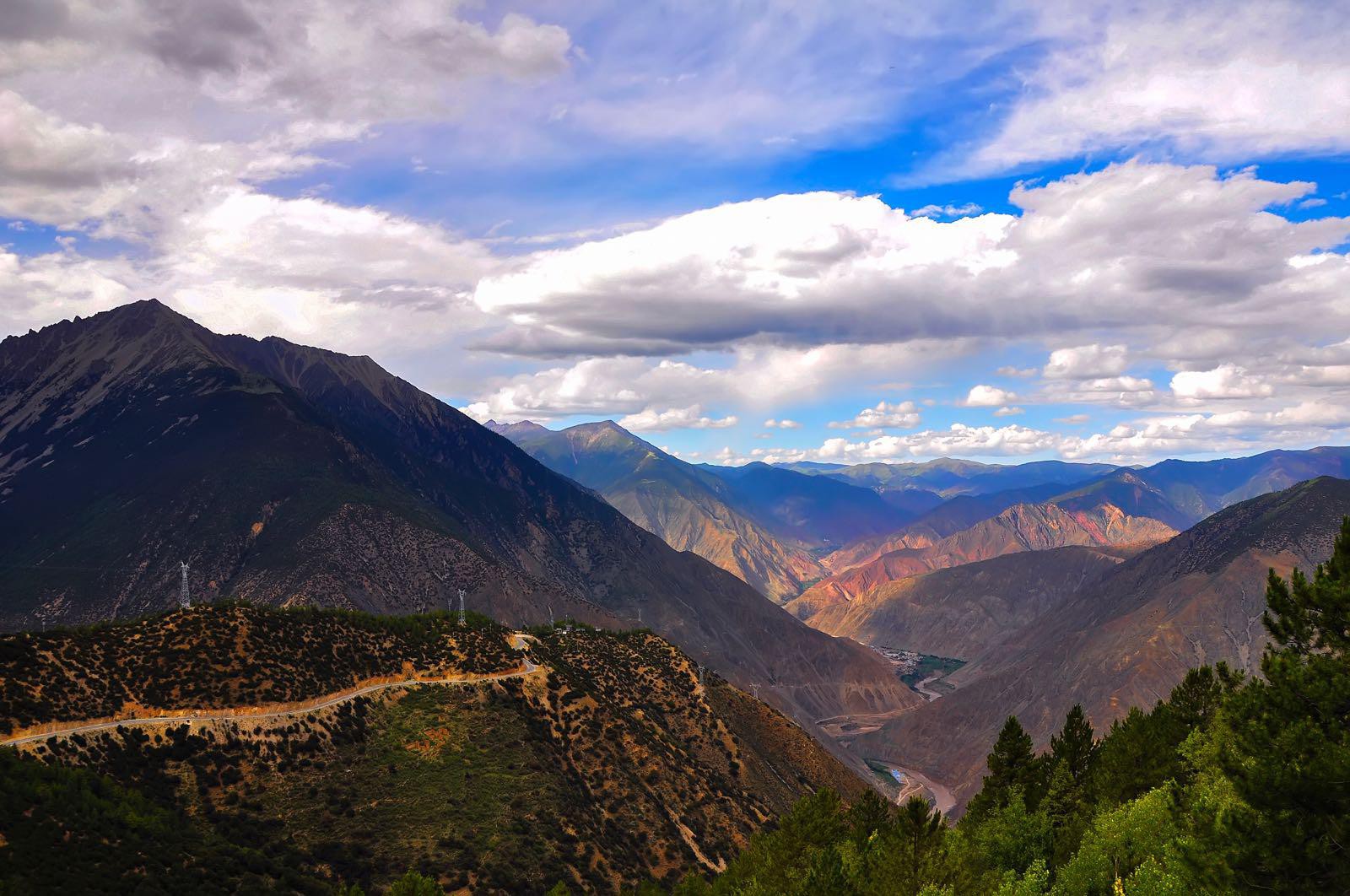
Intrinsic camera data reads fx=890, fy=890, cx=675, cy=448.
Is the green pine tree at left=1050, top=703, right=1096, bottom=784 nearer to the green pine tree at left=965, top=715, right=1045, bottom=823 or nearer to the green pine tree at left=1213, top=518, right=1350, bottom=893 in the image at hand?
the green pine tree at left=965, top=715, right=1045, bottom=823

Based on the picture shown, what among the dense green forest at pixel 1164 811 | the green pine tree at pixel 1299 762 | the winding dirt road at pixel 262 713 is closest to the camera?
the green pine tree at pixel 1299 762

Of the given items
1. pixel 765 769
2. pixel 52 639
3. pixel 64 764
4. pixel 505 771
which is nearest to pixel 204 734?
pixel 64 764

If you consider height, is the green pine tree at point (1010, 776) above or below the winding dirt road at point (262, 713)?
below

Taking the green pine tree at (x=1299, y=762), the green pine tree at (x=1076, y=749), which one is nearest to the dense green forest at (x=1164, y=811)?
the green pine tree at (x=1299, y=762)

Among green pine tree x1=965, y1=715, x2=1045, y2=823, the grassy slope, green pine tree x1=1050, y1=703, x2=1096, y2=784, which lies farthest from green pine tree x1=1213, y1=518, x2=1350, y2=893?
the grassy slope

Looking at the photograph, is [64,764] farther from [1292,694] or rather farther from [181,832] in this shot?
[1292,694]

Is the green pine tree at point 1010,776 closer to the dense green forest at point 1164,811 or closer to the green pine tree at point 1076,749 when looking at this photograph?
the dense green forest at point 1164,811

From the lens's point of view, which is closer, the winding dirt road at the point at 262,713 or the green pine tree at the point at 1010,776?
the green pine tree at the point at 1010,776
